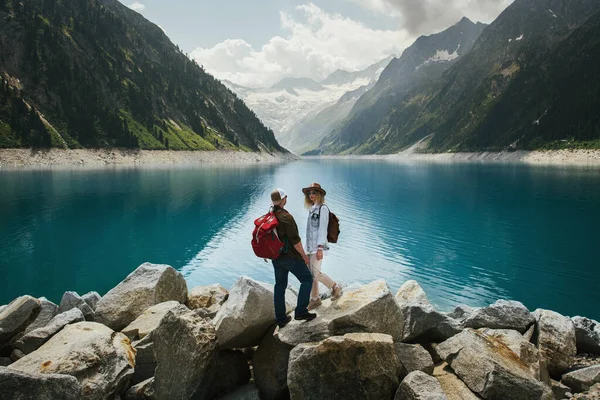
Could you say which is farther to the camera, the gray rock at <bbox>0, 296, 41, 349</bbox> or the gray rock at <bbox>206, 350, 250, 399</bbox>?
the gray rock at <bbox>0, 296, 41, 349</bbox>

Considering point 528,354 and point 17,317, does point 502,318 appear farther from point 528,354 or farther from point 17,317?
point 17,317

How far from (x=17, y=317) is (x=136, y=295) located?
349cm

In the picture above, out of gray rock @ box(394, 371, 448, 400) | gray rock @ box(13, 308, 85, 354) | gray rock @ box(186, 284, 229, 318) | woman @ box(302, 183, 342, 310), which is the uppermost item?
woman @ box(302, 183, 342, 310)

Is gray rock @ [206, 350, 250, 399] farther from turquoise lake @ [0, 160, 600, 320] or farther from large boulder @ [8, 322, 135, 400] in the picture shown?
turquoise lake @ [0, 160, 600, 320]

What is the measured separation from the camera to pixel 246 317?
955 centimetres

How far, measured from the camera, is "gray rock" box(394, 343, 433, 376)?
8.77 metres

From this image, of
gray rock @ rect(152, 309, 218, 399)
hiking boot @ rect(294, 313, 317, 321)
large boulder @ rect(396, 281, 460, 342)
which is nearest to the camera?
gray rock @ rect(152, 309, 218, 399)

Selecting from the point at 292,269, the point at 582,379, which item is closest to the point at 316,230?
the point at 292,269

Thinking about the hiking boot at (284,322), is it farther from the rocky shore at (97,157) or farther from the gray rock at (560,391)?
the rocky shore at (97,157)

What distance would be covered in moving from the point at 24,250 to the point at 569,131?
740ft

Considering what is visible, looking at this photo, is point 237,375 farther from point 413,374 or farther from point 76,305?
point 76,305

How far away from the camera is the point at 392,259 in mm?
31797

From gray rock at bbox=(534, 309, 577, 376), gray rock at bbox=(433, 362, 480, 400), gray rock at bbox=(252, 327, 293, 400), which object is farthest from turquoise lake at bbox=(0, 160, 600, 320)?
gray rock at bbox=(252, 327, 293, 400)

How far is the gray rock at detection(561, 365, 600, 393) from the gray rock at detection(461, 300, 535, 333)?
1.76 m
